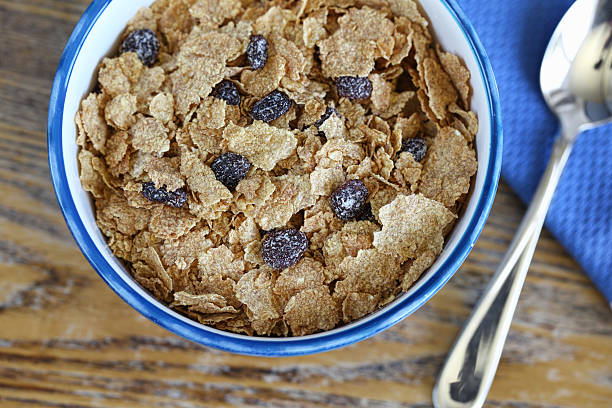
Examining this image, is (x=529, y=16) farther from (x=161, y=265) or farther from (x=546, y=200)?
(x=161, y=265)

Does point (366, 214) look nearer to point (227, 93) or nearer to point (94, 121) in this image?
point (227, 93)

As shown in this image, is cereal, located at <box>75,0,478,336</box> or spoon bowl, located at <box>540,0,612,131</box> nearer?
cereal, located at <box>75,0,478,336</box>

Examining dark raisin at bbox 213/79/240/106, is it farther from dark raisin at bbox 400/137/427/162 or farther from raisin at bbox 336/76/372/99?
dark raisin at bbox 400/137/427/162

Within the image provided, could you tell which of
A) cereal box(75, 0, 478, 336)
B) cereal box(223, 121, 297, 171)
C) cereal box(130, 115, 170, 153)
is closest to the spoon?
cereal box(75, 0, 478, 336)

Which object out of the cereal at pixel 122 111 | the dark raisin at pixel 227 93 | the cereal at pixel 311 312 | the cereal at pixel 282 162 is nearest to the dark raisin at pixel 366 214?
the cereal at pixel 282 162

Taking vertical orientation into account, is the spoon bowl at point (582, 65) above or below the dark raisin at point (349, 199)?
above

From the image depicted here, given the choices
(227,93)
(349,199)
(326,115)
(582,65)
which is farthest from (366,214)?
(582,65)

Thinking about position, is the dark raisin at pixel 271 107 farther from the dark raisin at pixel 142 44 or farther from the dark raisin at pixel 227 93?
the dark raisin at pixel 142 44
